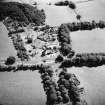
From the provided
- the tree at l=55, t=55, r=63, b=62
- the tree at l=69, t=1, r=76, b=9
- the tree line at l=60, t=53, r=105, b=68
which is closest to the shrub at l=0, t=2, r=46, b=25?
the tree at l=69, t=1, r=76, b=9

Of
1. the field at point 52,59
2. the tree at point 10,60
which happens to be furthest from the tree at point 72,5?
the tree at point 10,60

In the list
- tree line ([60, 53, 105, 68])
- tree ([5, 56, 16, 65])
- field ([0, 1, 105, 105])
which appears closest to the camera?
field ([0, 1, 105, 105])

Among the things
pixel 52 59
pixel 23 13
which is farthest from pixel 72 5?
pixel 52 59

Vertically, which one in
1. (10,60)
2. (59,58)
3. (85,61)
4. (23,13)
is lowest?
(85,61)

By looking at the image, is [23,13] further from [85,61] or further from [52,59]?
[85,61]

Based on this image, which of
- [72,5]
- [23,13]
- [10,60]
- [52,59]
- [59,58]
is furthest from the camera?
[72,5]

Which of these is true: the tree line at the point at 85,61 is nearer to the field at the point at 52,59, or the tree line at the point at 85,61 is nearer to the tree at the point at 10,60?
the field at the point at 52,59

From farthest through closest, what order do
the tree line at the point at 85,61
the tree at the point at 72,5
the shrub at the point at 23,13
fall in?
the tree at the point at 72,5, the shrub at the point at 23,13, the tree line at the point at 85,61

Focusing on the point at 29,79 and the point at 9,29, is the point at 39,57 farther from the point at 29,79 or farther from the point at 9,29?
the point at 9,29

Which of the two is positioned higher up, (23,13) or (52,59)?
(23,13)

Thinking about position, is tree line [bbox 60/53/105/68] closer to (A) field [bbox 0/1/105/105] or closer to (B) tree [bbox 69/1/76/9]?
(A) field [bbox 0/1/105/105]

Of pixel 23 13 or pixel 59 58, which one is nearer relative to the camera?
pixel 59 58

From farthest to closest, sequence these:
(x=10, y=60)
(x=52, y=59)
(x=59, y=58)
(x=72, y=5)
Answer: (x=72, y=5)
(x=52, y=59)
(x=59, y=58)
(x=10, y=60)

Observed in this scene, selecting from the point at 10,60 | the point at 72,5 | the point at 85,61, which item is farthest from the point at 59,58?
the point at 72,5
